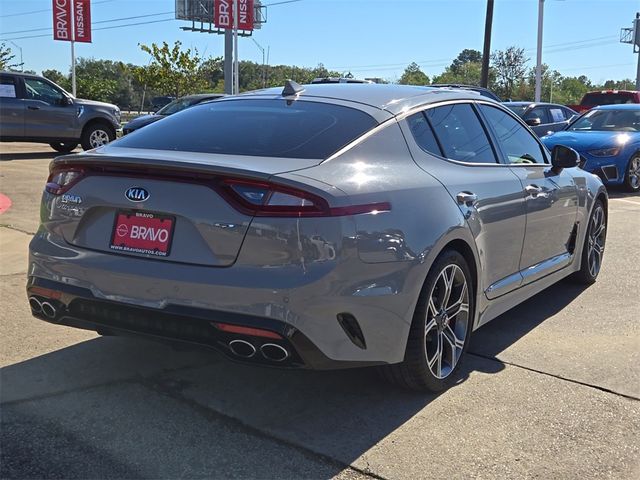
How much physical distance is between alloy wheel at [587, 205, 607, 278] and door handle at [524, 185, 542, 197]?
4.53 ft

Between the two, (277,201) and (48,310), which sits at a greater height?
(277,201)

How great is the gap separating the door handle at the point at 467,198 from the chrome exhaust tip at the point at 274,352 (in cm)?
139

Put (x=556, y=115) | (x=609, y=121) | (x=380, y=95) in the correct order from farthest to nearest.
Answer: (x=556, y=115)
(x=609, y=121)
(x=380, y=95)

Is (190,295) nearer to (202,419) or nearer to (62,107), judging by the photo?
(202,419)

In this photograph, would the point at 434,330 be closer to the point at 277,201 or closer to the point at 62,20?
the point at 277,201

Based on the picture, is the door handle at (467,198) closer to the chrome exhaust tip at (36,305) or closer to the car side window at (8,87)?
the chrome exhaust tip at (36,305)

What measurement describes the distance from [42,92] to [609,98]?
16835mm

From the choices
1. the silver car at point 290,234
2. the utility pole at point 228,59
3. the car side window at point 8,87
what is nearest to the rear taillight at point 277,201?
the silver car at point 290,234

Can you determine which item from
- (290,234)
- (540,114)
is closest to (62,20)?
(540,114)

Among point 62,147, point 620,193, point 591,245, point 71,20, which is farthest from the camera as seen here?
point 71,20

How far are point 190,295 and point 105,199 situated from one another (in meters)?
0.67

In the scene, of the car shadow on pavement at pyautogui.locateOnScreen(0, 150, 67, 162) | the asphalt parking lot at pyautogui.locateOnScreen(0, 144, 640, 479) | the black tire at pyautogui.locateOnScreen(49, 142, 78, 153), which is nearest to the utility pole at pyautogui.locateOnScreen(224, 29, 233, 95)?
the black tire at pyautogui.locateOnScreen(49, 142, 78, 153)

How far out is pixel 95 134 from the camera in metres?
17.1

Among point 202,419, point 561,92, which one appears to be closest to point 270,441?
point 202,419
